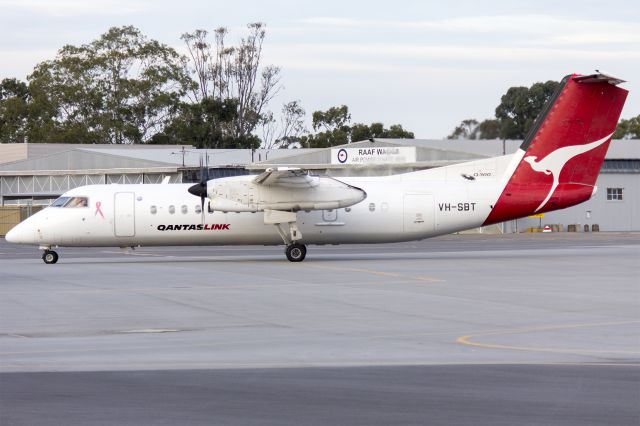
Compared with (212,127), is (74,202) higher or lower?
lower

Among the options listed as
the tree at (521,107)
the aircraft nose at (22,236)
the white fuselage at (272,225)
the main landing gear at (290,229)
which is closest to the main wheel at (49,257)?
the white fuselage at (272,225)

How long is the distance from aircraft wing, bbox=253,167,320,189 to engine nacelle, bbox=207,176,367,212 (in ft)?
0.22

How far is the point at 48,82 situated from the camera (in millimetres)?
115625

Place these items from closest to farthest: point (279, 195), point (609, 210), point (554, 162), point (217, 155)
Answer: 1. point (279, 195)
2. point (554, 162)
3. point (609, 210)
4. point (217, 155)

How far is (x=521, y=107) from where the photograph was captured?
2055 inches

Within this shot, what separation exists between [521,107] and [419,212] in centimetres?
2038

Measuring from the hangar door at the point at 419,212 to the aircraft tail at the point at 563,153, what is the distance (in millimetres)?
2097

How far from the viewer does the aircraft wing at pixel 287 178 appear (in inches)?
1277

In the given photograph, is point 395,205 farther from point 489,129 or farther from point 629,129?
point 629,129

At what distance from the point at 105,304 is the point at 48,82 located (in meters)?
100

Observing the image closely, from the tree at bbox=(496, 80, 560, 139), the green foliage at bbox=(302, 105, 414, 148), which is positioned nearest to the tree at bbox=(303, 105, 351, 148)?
the green foliage at bbox=(302, 105, 414, 148)

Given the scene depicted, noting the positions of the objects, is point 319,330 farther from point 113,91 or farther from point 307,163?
point 113,91

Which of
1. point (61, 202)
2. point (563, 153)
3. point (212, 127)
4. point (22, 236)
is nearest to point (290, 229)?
point (61, 202)

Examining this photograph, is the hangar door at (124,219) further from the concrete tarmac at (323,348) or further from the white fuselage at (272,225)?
the concrete tarmac at (323,348)
